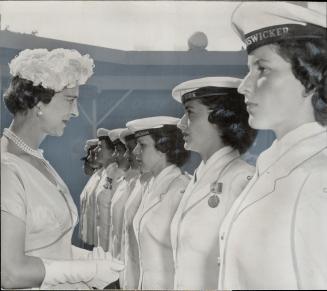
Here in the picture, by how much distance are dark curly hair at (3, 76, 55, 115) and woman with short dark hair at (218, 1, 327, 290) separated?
718 millimetres

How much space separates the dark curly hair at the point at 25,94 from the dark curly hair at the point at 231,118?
575 mm

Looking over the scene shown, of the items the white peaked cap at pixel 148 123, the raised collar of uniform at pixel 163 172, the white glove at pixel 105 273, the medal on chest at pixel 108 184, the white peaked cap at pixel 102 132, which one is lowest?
the white glove at pixel 105 273

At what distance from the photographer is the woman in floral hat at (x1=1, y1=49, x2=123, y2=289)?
186 cm

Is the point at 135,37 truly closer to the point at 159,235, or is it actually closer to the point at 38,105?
the point at 38,105

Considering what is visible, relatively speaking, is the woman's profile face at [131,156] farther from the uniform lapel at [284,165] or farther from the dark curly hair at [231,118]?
the uniform lapel at [284,165]

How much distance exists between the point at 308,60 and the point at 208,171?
54 cm

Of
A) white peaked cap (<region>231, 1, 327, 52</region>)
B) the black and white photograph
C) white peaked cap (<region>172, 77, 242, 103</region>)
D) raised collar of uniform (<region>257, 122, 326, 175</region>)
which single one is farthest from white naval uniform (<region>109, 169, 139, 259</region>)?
white peaked cap (<region>231, 1, 327, 52</region>)

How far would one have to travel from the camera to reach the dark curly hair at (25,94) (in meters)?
1.93

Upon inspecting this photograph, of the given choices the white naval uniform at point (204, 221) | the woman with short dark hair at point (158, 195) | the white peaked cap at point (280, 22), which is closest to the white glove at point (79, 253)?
the woman with short dark hair at point (158, 195)

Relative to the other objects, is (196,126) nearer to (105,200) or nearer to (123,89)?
(123,89)

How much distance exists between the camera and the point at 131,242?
210cm

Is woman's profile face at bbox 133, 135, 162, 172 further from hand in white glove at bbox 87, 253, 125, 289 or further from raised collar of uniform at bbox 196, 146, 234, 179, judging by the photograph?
hand in white glove at bbox 87, 253, 125, 289

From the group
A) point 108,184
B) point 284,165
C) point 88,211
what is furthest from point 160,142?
point 284,165

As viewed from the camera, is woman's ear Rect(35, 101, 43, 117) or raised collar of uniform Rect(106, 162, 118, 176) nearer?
woman's ear Rect(35, 101, 43, 117)
